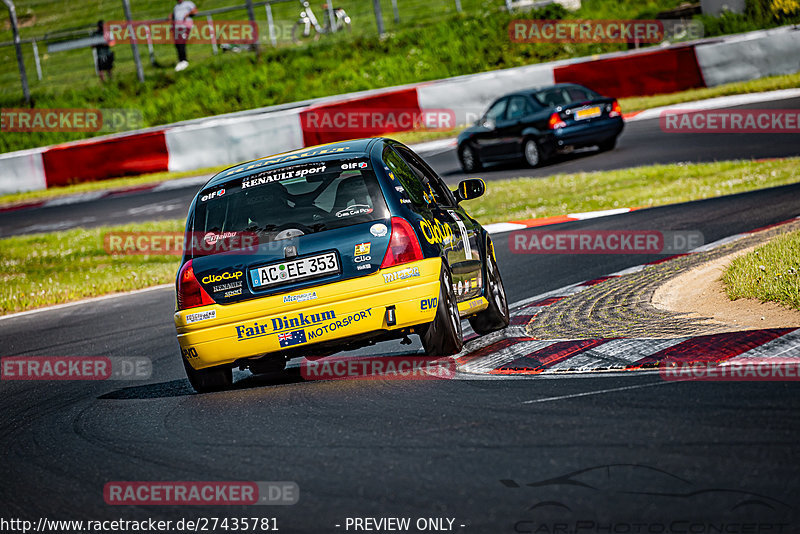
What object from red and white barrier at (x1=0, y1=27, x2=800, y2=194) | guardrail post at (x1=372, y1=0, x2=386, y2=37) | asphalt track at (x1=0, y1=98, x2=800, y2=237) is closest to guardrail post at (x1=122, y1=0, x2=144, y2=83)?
red and white barrier at (x1=0, y1=27, x2=800, y2=194)

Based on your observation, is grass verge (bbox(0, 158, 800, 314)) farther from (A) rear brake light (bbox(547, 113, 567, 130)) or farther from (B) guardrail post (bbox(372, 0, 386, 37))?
(B) guardrail post (bbox(372, 0, 386, 37))

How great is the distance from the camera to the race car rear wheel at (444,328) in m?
6.38

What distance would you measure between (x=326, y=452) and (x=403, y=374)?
1551 mm

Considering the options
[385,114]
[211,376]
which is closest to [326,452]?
[211,376]

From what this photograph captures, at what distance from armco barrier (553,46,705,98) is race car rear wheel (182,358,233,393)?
63.7 ft

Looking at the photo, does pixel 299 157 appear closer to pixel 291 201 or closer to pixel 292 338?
pixel 291 201

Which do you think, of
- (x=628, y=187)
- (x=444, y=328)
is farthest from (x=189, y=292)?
(x=628, y=187)

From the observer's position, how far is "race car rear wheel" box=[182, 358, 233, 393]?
6598mm

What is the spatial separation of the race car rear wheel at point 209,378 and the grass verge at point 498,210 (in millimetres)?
7333

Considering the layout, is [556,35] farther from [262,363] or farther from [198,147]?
[262,363]

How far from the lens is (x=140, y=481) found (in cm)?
476

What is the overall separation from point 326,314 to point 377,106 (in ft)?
64.7

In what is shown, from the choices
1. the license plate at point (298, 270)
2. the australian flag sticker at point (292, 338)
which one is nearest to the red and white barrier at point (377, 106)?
the license plate at point (298, 270)

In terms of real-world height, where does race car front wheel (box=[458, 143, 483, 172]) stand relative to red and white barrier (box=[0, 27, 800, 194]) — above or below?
below
